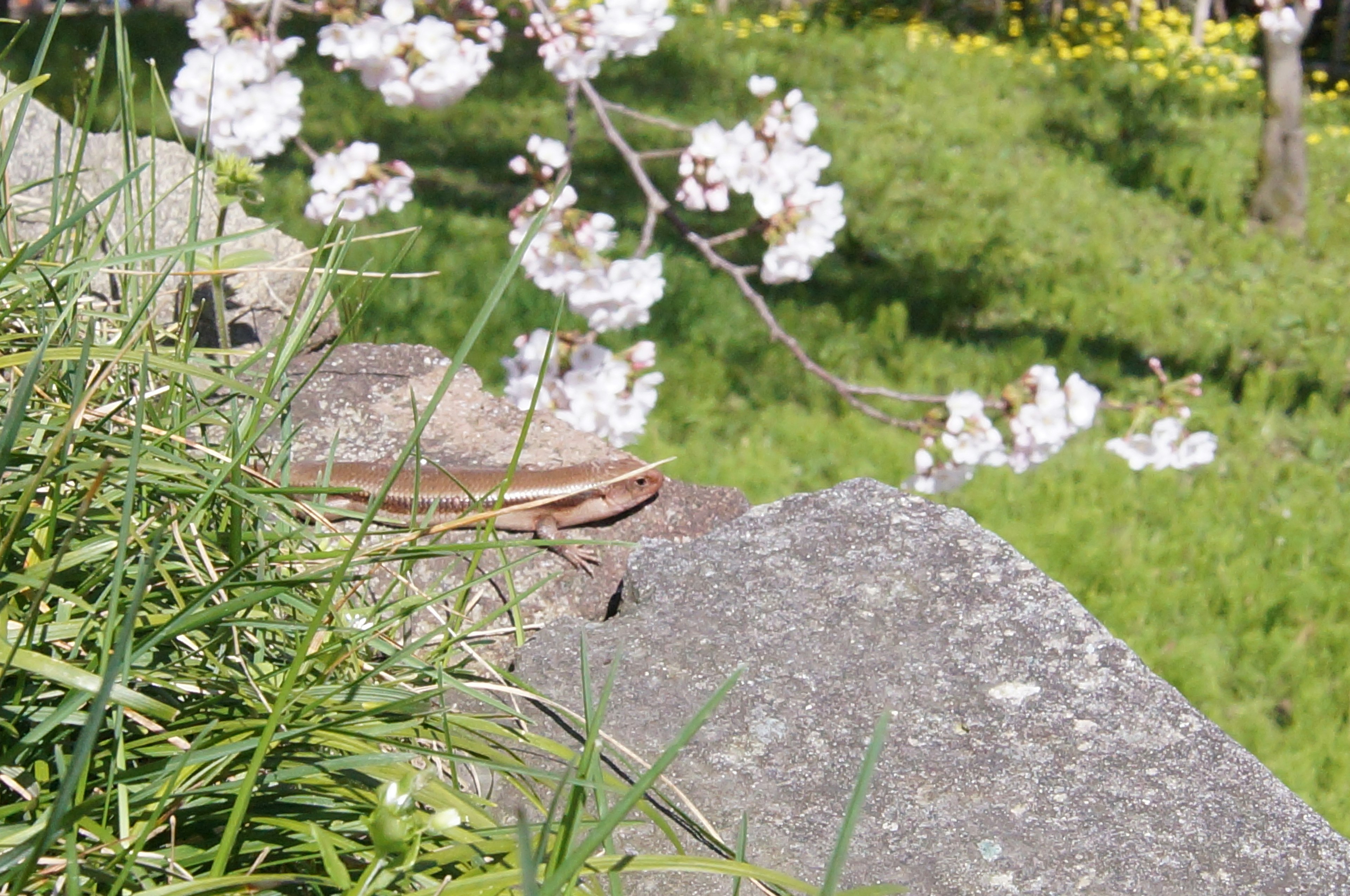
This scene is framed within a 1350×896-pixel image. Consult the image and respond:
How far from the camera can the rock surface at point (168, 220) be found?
9.96 feet

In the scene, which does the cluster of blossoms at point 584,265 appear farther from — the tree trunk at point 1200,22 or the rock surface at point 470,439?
the tree trunk at point 1200,22

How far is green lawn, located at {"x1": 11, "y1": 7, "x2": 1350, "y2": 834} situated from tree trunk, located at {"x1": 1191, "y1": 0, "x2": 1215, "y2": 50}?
6.49 ft

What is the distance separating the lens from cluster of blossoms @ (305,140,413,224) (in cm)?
368

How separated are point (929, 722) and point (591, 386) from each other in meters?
1.89

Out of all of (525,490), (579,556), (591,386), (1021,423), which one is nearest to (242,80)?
(591,386)

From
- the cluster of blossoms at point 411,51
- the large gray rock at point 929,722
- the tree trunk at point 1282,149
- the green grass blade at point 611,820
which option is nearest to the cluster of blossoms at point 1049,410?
the large gray rock at point 929,722

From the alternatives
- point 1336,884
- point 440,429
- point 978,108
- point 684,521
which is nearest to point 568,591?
point 684,521

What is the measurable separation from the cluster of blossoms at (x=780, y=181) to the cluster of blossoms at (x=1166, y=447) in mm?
1203

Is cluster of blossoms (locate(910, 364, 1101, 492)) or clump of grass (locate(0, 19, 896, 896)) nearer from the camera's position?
clump of grass (locate(0, 19, 896, 896))

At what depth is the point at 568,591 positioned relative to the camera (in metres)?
2.49

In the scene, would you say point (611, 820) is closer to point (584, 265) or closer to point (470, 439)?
point (470, 439)

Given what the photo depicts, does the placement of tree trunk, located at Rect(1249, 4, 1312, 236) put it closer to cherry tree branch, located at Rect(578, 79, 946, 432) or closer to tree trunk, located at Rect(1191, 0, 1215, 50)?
tree trunk, located at Rect(1191, 0, 1215, 50)

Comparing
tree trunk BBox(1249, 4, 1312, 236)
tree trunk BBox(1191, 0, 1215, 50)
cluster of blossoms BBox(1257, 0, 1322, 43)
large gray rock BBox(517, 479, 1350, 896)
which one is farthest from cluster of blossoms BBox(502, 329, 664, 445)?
tree trunk BBox(1191, 0, 1215, 50)

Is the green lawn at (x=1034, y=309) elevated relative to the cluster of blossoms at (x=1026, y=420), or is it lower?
lower
